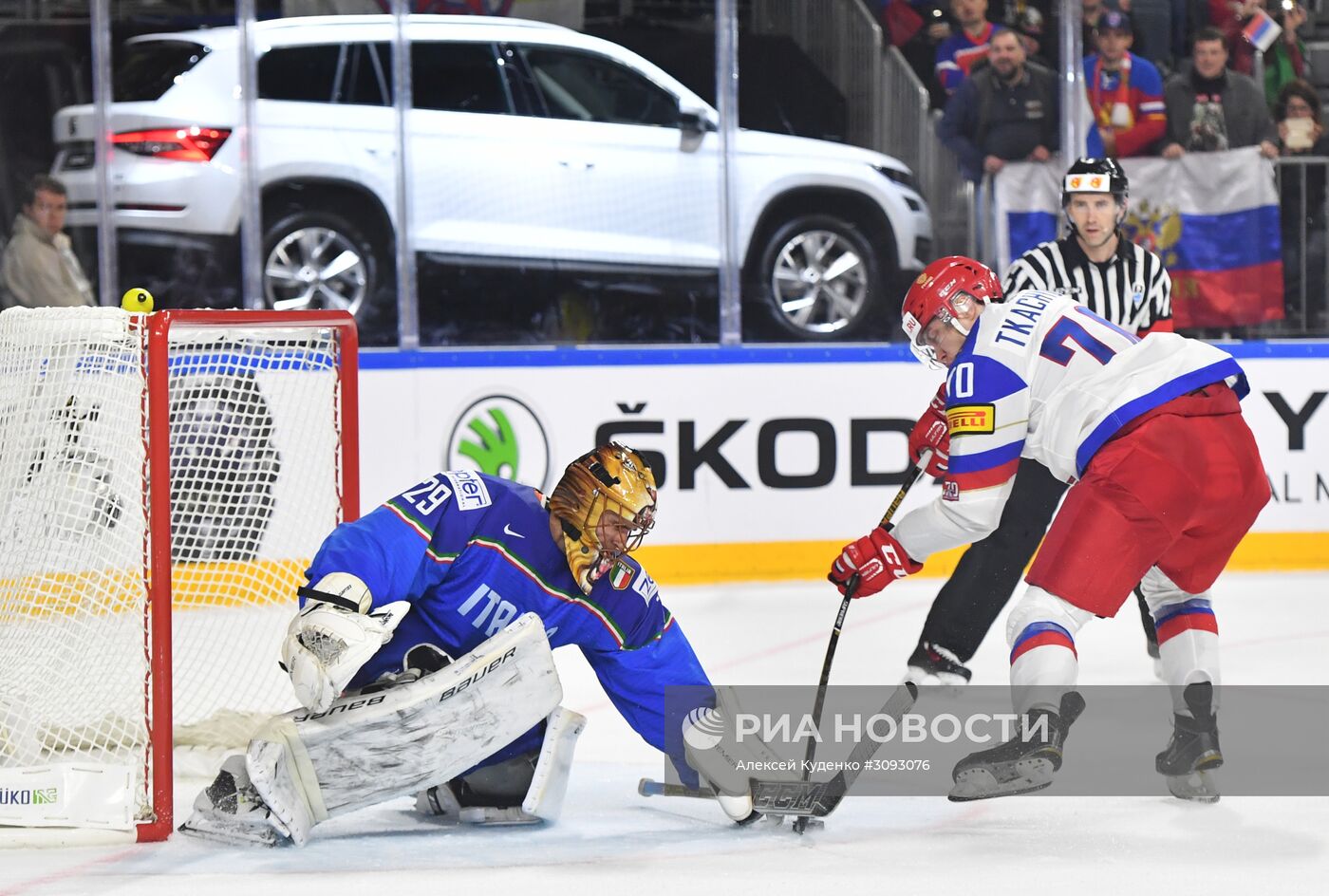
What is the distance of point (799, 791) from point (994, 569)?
1071mm

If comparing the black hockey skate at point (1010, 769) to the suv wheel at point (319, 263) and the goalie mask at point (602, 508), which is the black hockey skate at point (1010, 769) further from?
the suv wheel at point (319, 263)

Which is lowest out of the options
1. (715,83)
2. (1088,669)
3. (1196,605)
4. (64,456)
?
(1088,669)

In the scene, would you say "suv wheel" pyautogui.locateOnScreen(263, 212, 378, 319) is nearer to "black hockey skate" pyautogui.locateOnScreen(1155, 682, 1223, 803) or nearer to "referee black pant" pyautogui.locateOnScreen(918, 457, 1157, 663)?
"referee black pant" pyautogui.locateOnScreen(918, 457, 1157, 663)

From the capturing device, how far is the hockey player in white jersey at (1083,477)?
261 centimetres

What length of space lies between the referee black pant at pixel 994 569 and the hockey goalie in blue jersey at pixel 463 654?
3.09 ft

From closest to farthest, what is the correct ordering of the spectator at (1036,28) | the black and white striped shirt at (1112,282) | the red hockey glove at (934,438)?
the red hockey glove at (934,438) → the black and white striped shirt at (1112,282) → the spectator at (1036,28)

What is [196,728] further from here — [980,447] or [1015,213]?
[1015,213]

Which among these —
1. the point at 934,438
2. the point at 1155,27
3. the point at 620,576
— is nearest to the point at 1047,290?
the point at 934,438

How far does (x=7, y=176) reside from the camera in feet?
17.7

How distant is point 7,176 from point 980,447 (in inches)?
149

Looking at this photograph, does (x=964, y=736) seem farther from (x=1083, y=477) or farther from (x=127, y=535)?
(x=127, y=535)

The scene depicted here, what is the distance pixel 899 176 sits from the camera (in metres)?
5.72

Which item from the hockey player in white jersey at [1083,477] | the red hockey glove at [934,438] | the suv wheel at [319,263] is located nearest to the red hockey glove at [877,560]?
the hockey player in white jersey at [1083,477]

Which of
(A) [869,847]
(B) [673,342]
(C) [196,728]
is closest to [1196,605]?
(A) [869,847]
